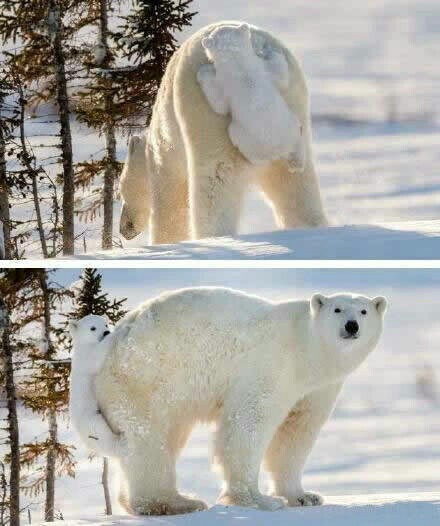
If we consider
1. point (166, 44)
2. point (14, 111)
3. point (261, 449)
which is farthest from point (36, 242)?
point (261, 449)

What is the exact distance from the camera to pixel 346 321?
833 centimetres

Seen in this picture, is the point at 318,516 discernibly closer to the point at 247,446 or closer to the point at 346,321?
the point at 247,446

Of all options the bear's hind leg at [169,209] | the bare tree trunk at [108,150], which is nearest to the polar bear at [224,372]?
the bear's hind leg at [169,209]

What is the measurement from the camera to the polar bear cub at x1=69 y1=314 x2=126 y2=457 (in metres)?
8.55

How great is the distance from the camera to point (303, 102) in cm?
957

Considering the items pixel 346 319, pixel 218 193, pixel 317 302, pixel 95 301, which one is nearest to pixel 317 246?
pixel 317 302

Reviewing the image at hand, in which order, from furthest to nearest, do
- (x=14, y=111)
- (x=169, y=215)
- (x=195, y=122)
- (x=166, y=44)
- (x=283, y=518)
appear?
(x=14, y=111), (x=166, y=44), (x=169, y=215), (x=195, y=122), (x=283, y=518)

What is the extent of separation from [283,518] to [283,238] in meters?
1.61

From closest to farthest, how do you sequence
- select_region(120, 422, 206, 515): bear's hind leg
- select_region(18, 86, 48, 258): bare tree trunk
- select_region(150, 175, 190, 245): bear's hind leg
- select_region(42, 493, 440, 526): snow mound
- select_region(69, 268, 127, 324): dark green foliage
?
select_region(42, 493, 440, 526): snow mound < select_region(120, 422, 206, 515): bear's hind leg < select_region(150, 175, 190, 245): bear's hind leg < select_region(69, 268, 127, 324): dark green foliage < select_region(18, 86, 48, 258): bare tree trunk

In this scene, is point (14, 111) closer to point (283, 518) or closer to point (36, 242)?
point (36, 242)

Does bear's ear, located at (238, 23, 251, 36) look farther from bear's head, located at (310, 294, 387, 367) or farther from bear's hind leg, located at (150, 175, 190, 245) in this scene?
bear's head, located at (310, 294, 387, 367)

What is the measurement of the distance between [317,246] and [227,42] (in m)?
1.72

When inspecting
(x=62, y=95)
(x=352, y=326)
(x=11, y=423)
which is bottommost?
(x=11, y=423)

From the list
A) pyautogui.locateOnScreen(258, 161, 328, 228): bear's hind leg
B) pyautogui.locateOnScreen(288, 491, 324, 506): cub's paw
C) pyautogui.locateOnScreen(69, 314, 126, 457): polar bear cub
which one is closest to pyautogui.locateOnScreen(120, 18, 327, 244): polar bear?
pyautogui.locateOnScreen(258, 161, 328, 228): bear's hind leg
